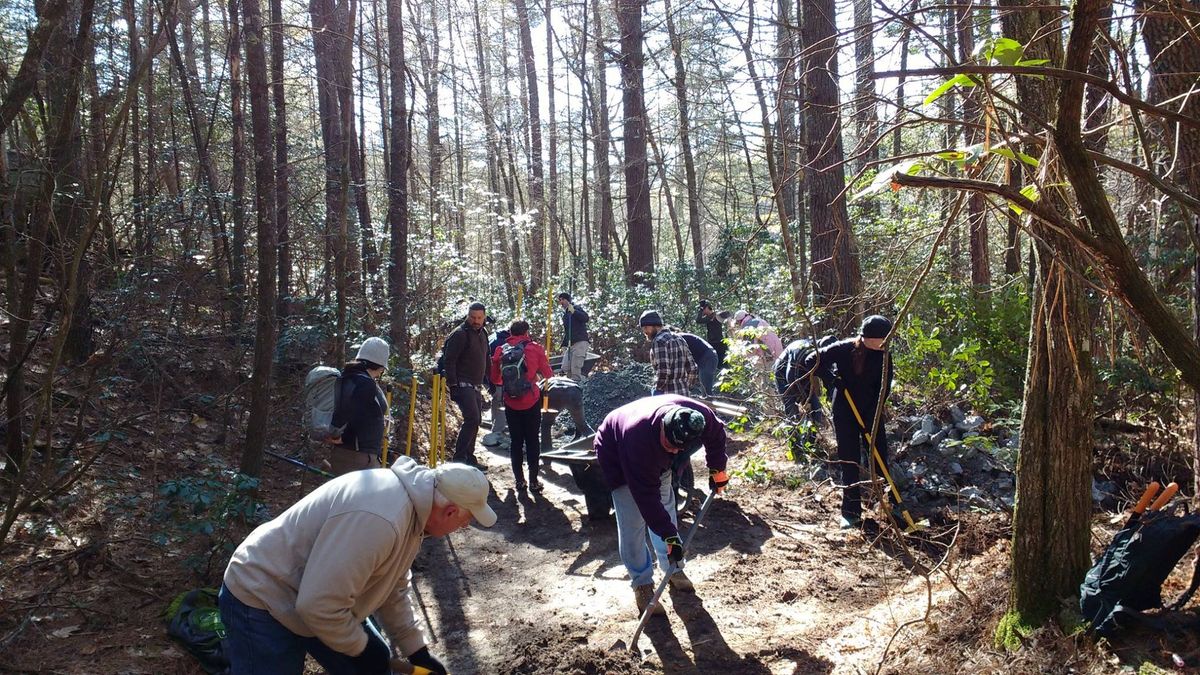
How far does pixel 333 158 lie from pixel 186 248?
371 centimetres

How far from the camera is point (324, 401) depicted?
21.1ft

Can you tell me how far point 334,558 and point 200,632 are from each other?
241cm

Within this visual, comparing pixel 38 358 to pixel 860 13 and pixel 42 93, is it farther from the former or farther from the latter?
pixel 860 13

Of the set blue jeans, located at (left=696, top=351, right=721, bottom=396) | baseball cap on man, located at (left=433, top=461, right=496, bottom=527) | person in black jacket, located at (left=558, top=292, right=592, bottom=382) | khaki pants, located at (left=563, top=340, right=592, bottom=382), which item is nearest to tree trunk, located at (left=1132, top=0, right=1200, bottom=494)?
baseball cap on man, located at (left=433, top=461, right=496, bottom=527)

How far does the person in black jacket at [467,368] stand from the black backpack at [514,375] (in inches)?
28.7

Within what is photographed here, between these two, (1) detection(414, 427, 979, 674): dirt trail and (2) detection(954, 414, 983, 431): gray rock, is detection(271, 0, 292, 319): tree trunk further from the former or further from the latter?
(2) detection(954, 414, 983, 431): gray rock

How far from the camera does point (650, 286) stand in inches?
768

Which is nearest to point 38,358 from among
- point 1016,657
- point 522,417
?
point 522,417

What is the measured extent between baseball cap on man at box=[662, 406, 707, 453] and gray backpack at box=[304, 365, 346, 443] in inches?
113

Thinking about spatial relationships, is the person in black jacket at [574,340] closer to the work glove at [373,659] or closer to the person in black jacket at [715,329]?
the person in black jacket at [715,329]

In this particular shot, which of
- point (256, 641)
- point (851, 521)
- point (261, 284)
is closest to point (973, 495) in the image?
point (851, 521)

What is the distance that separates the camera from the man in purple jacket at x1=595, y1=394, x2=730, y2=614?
16.0 ft

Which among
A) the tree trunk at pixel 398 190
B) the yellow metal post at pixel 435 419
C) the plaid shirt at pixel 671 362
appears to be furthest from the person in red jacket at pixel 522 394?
the tree trunk at pixel 398 190

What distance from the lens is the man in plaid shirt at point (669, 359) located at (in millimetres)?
8664
